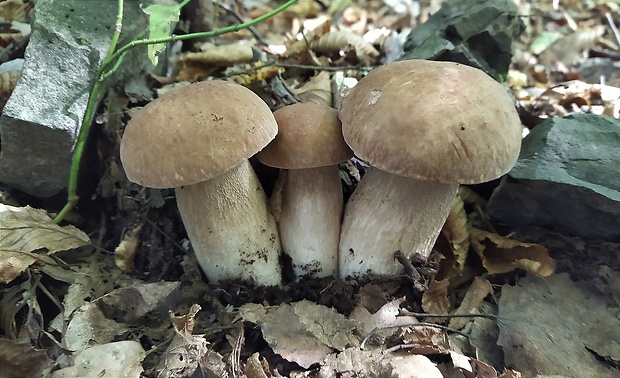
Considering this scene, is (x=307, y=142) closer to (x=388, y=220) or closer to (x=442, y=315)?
(x=388, y=220)

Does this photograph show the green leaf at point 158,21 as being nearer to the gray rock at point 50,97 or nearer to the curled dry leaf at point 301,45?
the gray rock at point 50,97

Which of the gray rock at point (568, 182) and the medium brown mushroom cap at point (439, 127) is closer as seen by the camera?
the medium brown mushroom cap at point (439, 127)

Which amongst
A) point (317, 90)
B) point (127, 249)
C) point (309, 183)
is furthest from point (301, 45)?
point (127, 249)

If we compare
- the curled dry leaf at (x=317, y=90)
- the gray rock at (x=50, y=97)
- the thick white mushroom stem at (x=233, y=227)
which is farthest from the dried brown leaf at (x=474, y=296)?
the gray rock at (x=50, y=97)

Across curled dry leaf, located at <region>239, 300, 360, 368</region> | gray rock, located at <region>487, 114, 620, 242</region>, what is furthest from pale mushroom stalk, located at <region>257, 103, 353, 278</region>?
gray rock, located at <region>487, 114, 620, 242</region>

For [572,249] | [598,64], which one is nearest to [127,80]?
[572,249]

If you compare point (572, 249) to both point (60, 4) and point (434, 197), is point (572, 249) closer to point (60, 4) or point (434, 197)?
point (434, 197)
